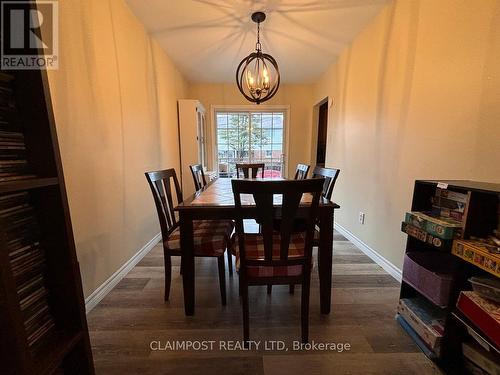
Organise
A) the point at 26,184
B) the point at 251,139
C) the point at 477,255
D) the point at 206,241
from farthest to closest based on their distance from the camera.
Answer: the point at 251,139 → the point at 206,241 → the point at 477,255 → the point at 26,184

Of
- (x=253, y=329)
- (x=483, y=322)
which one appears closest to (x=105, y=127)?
(x=253, y=329)

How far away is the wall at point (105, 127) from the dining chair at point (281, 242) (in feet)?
3.57

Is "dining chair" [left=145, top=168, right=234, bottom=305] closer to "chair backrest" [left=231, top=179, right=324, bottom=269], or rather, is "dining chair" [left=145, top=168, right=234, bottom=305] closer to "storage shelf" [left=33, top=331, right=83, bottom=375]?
"chair backrest" [left=231, top=179, right=324, bottom=269]

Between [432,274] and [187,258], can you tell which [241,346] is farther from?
[432,274]

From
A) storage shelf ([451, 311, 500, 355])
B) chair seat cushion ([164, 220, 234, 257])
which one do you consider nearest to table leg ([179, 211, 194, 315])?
chair seat cushion ([164, 220, 234, 257])

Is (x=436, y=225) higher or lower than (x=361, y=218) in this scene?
higher

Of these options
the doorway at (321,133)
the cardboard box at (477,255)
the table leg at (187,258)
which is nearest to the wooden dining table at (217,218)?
the table leg at (187,258)

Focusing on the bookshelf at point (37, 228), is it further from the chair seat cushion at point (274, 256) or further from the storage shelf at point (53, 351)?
the chair seat cushion at point (274, 256)

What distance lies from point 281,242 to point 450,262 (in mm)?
982

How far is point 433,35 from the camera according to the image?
149 centimetres

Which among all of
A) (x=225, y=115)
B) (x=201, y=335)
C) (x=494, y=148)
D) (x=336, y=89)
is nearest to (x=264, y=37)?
(x=336, y=89)

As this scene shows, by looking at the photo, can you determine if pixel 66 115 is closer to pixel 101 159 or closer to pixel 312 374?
pixel 101 159

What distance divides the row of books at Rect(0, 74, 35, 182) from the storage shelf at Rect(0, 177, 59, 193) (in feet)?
0.21

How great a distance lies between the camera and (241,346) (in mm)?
1211
